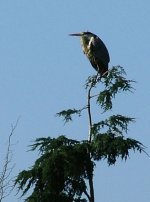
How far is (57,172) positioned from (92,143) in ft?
2.32

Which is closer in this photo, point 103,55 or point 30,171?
point 30,171

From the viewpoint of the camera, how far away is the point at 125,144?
35.3ft

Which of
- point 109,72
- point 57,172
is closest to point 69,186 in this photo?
point 57,172

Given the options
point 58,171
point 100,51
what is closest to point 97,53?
point 100,51

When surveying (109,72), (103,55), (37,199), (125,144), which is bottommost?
(37,199)

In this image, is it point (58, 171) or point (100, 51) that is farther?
point (100, 51)

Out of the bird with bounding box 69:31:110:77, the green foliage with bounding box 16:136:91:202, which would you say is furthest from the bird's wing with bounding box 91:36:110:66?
the green foliage with bounding box 16:136:91:202

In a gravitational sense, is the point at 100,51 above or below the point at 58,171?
above

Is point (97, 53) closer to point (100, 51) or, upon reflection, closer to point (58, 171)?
point (100, 51)

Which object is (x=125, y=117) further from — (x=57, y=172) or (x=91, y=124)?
(x=57, y=172)

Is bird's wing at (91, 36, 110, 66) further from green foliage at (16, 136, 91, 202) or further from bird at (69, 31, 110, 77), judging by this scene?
green foliage at (16, 136, 91, 202)

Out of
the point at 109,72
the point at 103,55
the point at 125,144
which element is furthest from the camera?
the point at 103,55

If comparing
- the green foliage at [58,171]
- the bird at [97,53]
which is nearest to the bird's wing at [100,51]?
the bird at [97,53]

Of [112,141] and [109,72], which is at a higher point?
[109,72]
